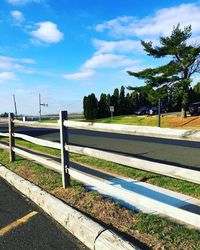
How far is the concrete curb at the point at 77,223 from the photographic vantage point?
13.1 ft

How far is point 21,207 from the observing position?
600 centimetres

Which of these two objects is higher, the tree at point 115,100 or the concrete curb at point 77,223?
the tree at point 115,100

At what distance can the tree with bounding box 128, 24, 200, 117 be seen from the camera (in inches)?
1348

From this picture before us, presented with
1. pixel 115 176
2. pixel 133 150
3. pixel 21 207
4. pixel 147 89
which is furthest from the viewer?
pixel 147 89

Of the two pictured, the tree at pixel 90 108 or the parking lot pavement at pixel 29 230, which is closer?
the parking lot pavement at pixel 29 230

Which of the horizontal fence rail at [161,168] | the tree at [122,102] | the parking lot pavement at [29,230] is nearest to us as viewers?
the horizontal fence rail at [161,168]

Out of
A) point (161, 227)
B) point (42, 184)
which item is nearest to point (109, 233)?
point (161, 227)

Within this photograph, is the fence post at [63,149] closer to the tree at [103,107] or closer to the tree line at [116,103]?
the tree line at [116,103]

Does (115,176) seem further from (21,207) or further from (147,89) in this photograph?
(147,89)

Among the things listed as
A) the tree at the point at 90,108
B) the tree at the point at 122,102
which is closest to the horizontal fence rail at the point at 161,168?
the tree at the point at 90,108

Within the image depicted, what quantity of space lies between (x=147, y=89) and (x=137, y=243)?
106 ft

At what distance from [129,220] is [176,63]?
106ft

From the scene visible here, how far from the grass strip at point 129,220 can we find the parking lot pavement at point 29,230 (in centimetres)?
52

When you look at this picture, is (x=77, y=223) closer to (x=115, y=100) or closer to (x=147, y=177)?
(x=147, y=177)
